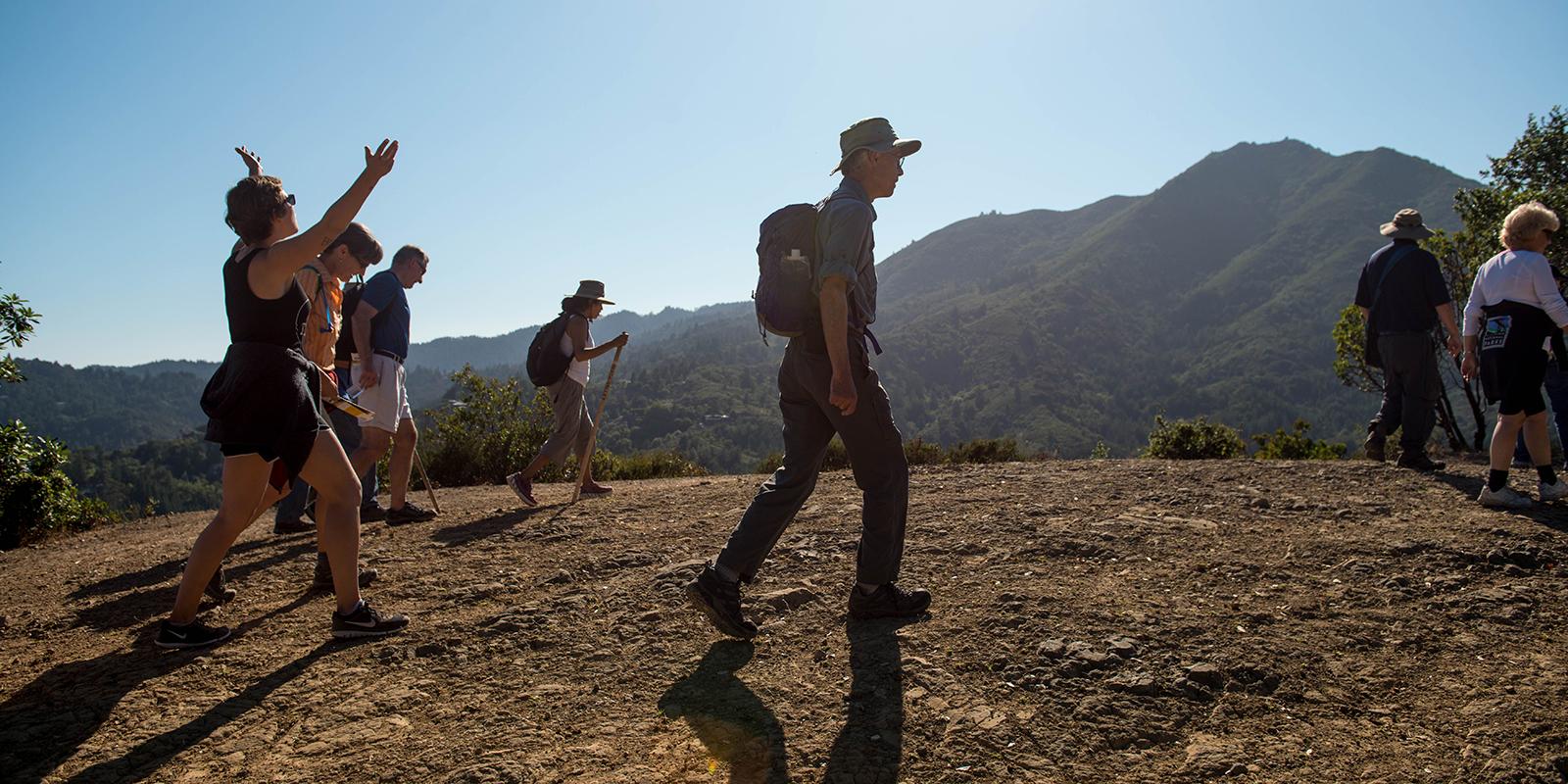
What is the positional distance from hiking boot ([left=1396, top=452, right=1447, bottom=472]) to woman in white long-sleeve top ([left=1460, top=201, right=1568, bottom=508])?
1251 millimetres

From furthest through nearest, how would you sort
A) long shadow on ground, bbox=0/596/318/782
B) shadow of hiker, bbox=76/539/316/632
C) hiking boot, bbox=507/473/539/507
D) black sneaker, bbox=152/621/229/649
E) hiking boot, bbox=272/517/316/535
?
hiking boot, bbox=507/473/539/507
hiking boot, bbox=272/517/316/535
shadow of hiker, bbox=76/539/316/632
black sneaker, bbox=152/621/229/649
long shadow on ground, bbox=0/596/318/782

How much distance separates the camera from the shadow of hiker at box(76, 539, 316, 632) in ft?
13.1

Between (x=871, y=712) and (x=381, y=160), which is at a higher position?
(x=381, y=160)

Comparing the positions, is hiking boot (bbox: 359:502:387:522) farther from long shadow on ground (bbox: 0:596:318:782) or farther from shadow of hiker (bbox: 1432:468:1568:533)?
shadow of hiker (bbox: 1432:468:1568:533)

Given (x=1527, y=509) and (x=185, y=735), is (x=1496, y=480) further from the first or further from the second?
(x=185, y=735)

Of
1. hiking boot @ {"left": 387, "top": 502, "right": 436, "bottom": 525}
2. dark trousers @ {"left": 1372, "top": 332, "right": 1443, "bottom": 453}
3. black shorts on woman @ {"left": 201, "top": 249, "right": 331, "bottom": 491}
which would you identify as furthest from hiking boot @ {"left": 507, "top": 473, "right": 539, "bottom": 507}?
dark trousers @ {"left": 1372, "top": 332, "right": 1443, "bottom": 453}

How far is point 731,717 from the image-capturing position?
2.69 metres

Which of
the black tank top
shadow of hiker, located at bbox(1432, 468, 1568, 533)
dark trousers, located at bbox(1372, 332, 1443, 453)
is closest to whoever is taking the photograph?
the black tank top

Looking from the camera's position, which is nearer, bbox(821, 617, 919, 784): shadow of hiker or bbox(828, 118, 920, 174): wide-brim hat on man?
bbox(821, 617, 919, 784): shadow of hiker

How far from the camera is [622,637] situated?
3490 millimetres

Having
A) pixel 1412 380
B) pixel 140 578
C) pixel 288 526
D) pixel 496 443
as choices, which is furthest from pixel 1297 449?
pixel 140 578

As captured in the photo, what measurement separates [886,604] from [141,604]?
3.97 meters

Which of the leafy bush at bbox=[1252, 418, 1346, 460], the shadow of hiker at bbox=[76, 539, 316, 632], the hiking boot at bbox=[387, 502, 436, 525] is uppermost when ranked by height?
the hiking boot at bbox=[387, 502, 436, 525]

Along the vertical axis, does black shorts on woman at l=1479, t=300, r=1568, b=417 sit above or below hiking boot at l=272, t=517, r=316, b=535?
above
